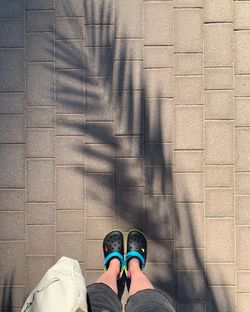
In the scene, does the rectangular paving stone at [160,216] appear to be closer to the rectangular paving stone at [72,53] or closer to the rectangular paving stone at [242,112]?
the rectangular paving stone at [242,112]

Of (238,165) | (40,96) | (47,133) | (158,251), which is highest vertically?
(40,96)

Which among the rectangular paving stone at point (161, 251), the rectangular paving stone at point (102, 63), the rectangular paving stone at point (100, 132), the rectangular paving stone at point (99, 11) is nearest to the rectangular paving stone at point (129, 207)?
the rectangular paving stone at point (161, 251)

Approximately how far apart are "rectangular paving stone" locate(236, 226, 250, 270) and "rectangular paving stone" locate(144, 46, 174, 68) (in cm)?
137

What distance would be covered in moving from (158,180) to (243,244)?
809 millimetres

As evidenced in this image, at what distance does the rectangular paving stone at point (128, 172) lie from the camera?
292cm

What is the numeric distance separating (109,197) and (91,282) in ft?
2.22

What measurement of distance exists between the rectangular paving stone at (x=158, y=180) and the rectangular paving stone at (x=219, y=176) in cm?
29

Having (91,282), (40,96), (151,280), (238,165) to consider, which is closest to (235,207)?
(238,165)

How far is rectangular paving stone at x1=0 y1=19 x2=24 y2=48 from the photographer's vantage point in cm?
294

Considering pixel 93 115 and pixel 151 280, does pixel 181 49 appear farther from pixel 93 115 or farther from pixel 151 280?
pixel 151 280

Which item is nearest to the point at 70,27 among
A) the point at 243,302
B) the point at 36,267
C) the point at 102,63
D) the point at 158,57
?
the point at 102,63

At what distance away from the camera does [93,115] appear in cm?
293

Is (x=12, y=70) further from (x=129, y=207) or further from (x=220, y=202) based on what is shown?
(x=220, y=202)

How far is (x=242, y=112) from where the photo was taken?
A: 9.46 feet
